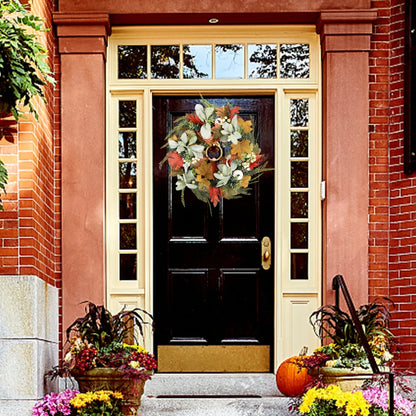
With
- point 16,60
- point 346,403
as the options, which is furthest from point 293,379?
point 16,60

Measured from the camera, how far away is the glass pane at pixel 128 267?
6570mm

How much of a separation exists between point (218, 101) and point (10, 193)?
2.03 metres

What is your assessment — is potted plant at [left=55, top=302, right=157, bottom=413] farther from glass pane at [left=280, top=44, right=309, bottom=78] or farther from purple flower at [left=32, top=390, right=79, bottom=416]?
glass pane at [left=280, top=44, right=309, bottom=78]

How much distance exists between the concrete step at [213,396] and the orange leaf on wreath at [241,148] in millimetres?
1795

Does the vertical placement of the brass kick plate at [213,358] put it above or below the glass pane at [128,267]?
below

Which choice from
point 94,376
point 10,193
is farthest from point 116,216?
point 94,376

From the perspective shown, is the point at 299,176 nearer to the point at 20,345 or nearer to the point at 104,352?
the point at 104,352

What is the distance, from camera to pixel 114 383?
17.2ft

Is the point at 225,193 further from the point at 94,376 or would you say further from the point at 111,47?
the point at 94,376

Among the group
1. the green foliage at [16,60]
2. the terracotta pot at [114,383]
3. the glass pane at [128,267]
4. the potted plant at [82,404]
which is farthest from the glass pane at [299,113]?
the potted plant at [82,404]

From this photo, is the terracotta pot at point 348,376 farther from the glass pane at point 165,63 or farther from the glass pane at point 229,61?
Result: the glass pane at point 165,63

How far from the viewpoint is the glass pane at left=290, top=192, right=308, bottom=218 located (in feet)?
21.6

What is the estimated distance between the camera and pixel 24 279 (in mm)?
5383

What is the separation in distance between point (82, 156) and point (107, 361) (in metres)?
1.79
